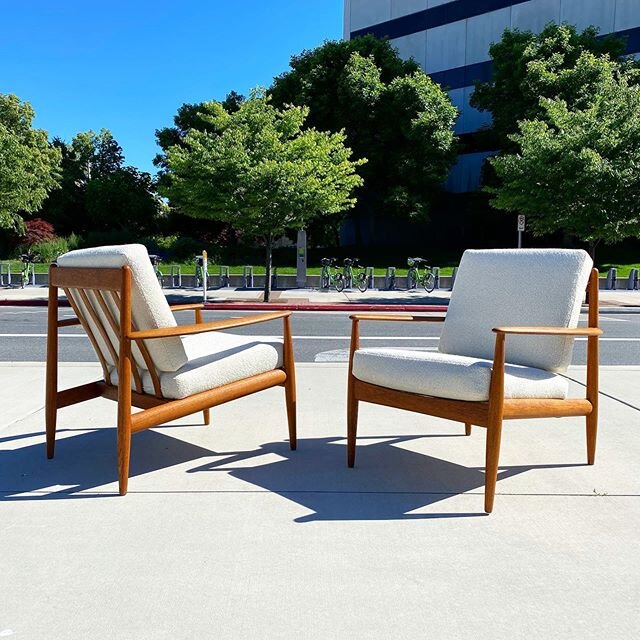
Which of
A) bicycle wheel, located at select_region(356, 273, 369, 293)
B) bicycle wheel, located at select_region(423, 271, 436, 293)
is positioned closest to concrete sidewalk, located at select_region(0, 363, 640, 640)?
bicycle wheel, located at select_region(356, 273, 369, 293)

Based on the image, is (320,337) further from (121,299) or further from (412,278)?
(412,278)

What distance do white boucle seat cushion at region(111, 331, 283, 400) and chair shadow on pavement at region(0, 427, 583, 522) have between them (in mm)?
514

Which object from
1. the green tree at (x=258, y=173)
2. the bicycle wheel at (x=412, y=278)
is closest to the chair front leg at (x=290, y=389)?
the green tree at (x=258, y=173)

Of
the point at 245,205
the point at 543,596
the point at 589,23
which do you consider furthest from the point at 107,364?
the point at 589,23

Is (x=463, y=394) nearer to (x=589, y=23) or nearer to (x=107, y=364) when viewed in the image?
(x=107, y=364)

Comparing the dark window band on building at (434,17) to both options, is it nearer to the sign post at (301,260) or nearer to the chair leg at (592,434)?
the sign post at (301,260)

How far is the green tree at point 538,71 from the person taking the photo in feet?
105

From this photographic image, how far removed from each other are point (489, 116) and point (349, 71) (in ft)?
31.8

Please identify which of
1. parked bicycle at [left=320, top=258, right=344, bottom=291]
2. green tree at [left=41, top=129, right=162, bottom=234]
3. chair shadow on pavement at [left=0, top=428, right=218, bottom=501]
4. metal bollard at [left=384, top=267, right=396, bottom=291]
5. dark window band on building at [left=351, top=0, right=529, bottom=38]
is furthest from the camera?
green tree at [left=41, top=129, right=162, bottom=234]

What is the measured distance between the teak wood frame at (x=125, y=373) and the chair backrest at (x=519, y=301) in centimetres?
125

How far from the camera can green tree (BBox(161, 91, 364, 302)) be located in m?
18.5

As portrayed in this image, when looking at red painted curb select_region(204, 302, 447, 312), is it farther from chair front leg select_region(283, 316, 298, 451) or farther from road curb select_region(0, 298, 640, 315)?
chair front leg select_region(283, 316, 298, 451)

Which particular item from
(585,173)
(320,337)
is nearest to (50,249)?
(585,173)

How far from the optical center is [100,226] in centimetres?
4275
